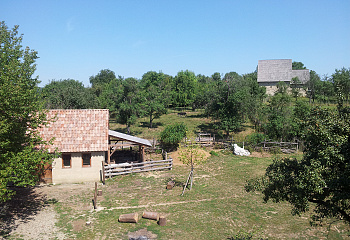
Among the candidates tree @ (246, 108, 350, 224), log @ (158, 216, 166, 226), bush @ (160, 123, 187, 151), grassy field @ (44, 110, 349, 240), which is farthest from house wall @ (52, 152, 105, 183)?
tree @ (246, 108, 350, 224)

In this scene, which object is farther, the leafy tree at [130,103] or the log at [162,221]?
the leafy tree at [130,103]

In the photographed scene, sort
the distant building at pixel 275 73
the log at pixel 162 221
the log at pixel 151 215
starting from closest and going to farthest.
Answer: the log at pixel 162 221 < the log at pixel 151 215 < the distant building at pixel 275 73

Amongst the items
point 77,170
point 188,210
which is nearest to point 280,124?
point 188,210

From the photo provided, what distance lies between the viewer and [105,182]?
22.5 metres

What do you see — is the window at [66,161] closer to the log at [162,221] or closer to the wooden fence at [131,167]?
the wooden fence at [131,167]

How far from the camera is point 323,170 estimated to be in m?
9.05

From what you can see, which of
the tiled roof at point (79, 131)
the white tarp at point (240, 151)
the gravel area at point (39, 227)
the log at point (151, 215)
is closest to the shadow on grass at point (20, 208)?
the gravel area at point (39, 227)

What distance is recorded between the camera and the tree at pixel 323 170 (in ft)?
29.2

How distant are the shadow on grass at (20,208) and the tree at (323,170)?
13.9 metres

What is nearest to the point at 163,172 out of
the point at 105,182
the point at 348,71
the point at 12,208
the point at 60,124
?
the point at 105,182

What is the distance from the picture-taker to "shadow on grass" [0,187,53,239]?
1499cm

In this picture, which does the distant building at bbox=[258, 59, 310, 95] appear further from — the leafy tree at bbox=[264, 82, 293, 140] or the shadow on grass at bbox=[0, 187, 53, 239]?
the shadow on grass at bbox=[0, 187, 53, 239]

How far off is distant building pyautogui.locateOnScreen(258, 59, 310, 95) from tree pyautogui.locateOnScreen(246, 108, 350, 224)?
56661mm

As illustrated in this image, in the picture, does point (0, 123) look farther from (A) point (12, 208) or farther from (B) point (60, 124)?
(B) point (60, 124)
